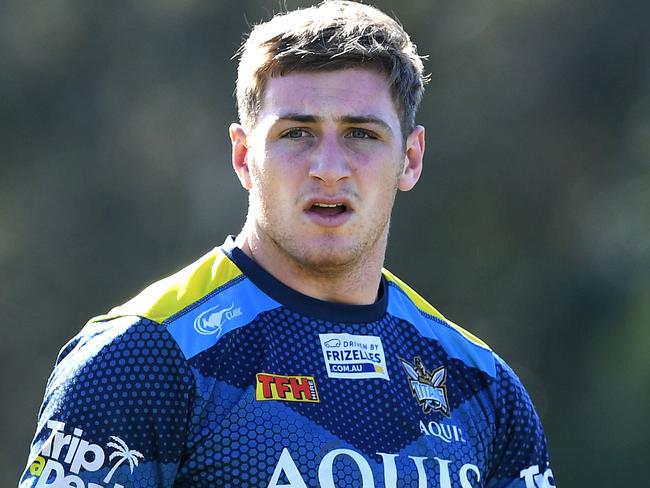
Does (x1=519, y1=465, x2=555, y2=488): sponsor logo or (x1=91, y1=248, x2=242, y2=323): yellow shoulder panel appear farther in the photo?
(x1=519, y1=465, x2=555, y2=488): sponsor logo

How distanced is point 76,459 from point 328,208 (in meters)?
0.94

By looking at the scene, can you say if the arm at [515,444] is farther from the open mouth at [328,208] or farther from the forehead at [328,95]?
the forehead at [328,95]

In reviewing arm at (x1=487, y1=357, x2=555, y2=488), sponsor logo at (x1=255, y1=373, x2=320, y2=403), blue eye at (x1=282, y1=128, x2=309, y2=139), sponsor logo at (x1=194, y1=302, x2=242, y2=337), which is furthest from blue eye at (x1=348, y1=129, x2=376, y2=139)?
arm at (x1=487, y1=357, x2=555, y2=488)

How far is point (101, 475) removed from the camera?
118 inches

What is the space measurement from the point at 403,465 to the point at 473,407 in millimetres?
360

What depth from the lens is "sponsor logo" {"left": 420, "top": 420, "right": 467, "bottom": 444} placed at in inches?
134

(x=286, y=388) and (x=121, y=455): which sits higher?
(x=286, y=388)

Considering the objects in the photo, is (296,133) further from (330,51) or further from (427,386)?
(427,386)

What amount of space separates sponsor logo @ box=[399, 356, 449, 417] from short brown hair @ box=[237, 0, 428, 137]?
66 cm

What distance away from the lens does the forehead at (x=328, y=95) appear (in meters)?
3.43

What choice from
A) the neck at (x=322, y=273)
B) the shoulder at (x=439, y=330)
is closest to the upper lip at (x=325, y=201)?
the neck at (x=322, y=273)

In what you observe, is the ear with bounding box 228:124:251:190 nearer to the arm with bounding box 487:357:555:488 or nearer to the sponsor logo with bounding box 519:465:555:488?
the arm with bounding box 487:357:555:488

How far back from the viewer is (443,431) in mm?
3438

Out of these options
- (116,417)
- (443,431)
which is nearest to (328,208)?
(443,431)
